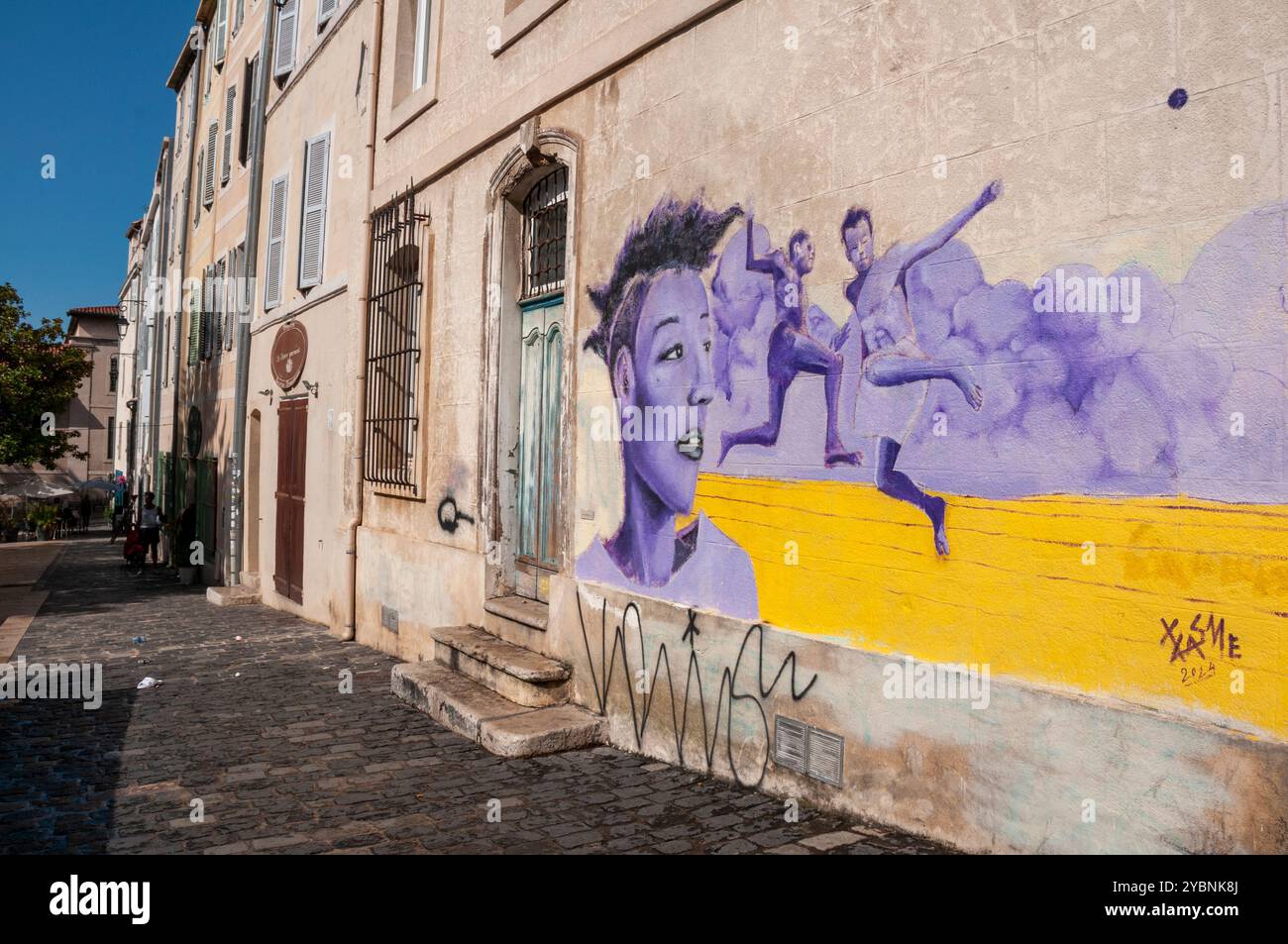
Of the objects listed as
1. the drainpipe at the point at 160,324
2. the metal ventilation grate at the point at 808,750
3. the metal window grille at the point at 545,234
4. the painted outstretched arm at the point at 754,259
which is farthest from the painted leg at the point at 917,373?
the drainpipe at the point at 160,324

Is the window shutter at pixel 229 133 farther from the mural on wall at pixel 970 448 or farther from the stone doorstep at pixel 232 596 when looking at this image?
the mural on wall at pixel 970 448

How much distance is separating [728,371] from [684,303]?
1.87 ft

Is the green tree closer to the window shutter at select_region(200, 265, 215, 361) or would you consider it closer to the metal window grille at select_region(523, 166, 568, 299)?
the window shutter at select_region(200, 265, 215, 361)

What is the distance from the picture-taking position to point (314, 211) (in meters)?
11.3

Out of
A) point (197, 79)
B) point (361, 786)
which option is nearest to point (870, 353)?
point (361, 786)

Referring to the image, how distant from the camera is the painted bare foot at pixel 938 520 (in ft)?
12.0

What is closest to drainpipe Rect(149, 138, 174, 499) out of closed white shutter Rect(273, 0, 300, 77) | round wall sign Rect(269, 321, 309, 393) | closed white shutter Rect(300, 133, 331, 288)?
closed white shutter Rect(273, 0, 300, 77)

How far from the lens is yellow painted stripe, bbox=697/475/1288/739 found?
2.78 meters

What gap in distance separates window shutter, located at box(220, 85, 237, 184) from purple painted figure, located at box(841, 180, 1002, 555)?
15057 millimetres

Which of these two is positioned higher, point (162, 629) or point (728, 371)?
point (728, 371)

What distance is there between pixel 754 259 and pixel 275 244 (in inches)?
396

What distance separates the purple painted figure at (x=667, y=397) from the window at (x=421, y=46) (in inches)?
188

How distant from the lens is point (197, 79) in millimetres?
19609
